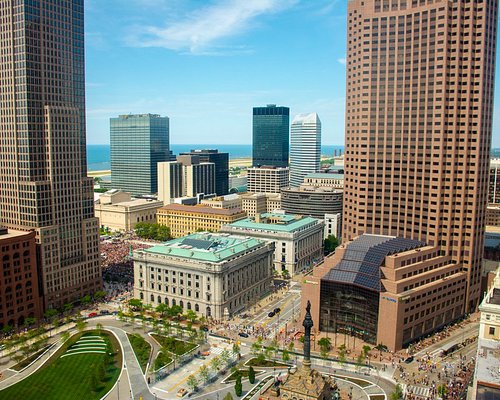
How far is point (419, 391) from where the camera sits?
105 meters

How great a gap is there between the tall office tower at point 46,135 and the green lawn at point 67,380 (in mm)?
35722

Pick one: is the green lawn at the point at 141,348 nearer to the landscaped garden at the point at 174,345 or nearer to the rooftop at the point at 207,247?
the landscaped garden at the point at 174,345

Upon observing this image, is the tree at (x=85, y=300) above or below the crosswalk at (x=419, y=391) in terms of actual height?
above

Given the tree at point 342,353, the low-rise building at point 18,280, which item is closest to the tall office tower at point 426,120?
the tree at point 342,353

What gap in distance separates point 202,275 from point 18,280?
171 ft

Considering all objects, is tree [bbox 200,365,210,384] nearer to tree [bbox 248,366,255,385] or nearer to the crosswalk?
tree [bbox 248,366,255,385]

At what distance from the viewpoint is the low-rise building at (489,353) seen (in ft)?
263

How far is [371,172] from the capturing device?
6713 inches

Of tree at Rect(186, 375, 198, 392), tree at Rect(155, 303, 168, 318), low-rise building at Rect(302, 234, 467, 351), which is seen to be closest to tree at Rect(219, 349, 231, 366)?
tree at Rect(186, 375, 198, 392)

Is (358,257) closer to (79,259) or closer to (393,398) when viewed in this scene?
(393,398)

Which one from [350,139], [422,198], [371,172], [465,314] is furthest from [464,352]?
[350,139]

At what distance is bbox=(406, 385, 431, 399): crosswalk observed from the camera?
10306 centimetres

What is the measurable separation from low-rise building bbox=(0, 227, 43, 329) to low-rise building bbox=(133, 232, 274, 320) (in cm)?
3210

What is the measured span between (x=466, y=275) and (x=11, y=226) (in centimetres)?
14325
